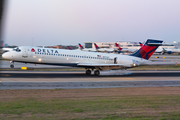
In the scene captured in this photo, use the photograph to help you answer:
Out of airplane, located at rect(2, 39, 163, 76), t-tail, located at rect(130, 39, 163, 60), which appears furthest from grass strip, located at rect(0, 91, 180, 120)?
t-tail, located at rect(130, 39, 163, 60)

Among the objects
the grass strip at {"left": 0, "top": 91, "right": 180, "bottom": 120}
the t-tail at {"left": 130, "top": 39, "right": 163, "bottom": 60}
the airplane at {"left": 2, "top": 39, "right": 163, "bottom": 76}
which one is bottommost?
the grass strip at {"left": 0, "top": 91, "right": 180, "bottom": 120}

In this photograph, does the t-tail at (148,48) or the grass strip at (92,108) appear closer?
the grass strip at (92,108)

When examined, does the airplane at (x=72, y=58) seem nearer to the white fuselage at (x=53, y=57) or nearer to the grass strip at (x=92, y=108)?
the white fuselage at (x=53, y=57)

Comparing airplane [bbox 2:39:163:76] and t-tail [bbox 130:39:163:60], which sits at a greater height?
t-tail [bbox 130:39:163:60]

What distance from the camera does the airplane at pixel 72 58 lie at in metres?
22.5

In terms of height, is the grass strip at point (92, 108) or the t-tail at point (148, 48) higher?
the t-tail at point (148, 48)

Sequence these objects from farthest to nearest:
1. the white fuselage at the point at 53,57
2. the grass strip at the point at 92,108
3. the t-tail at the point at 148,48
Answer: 1. the t-tail at the point at 148,48
2. the white fuselage at the point at 53,57
3. the grass strip at the point at 92,108

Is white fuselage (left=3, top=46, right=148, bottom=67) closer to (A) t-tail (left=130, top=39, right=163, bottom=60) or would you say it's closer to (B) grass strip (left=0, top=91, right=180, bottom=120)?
(A) t-tail (left=130, top=39, right=163, bottom=60)

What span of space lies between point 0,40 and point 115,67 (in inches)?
745

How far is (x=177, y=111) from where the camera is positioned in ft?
29.1

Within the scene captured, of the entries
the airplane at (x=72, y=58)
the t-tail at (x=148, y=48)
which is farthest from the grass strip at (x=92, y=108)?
the t-tail at (x=148, y=48)

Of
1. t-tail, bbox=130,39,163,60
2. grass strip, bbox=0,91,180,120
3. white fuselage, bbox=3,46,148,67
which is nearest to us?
grass strip, bbox=0,91,180,120

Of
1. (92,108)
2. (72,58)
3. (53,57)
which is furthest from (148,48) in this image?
(92,108)

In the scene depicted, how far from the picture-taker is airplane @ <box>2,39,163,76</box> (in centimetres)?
2252
